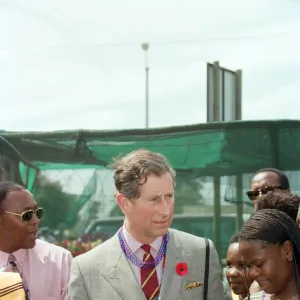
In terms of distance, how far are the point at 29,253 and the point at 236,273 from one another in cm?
123

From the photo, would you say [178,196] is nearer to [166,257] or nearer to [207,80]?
[207,80]

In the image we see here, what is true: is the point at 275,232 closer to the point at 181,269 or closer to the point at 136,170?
the point at 181,269

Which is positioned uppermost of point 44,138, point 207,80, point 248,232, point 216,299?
point 207,80

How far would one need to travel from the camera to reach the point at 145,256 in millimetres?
3096

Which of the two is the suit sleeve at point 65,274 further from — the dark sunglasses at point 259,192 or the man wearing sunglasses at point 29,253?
the dark sunglasses at point 259,192

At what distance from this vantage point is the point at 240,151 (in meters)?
6.00

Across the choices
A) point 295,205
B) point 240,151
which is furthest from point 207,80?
point 295,205

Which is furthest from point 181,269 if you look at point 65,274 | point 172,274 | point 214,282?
point 65,274

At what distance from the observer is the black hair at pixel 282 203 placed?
358cm

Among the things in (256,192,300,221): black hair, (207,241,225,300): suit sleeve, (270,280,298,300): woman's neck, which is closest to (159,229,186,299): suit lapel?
(207,241,225,300): suit sleeve

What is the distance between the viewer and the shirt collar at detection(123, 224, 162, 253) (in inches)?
122

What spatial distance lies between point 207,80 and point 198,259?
3399 mm

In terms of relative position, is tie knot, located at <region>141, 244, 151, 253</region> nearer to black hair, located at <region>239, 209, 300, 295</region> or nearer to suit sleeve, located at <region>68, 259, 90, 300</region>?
suit sleeve, located at <region>68, 259, 90, 300</region>

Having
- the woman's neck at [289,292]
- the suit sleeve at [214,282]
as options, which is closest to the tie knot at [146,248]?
the suit sleeve at [214,282]
